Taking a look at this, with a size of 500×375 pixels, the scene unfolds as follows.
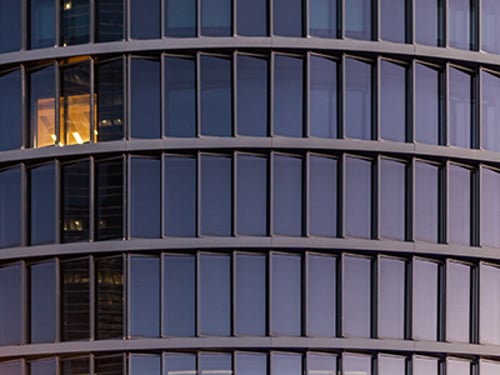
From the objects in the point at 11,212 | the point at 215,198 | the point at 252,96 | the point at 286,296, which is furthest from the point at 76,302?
the point at 252,96

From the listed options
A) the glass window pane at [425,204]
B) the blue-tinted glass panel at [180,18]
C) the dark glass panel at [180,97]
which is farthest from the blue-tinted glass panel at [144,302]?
the glass window pane at [425,204]

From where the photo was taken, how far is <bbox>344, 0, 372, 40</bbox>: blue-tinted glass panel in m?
36.3

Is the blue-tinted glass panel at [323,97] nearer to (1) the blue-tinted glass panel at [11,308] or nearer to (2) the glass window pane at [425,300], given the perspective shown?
(2) the glass window pane at [425,300]

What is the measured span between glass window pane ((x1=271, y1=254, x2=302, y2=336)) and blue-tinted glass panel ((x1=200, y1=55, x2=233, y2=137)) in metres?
3.57

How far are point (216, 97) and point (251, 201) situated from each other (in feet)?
9.22

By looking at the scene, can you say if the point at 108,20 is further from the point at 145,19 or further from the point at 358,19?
the point at 358,19

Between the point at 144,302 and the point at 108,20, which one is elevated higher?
the point at 108,20

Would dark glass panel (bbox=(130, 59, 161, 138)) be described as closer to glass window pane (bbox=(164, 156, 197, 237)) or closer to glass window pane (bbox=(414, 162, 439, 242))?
glass window pane (bbox=(164, 156, 197, 237))

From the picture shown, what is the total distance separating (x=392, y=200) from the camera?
36094 millimetres

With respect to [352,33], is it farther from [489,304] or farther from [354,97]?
[489,304]

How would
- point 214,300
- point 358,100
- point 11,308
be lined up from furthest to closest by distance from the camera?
point 358,100
point 11,308
point 214,300

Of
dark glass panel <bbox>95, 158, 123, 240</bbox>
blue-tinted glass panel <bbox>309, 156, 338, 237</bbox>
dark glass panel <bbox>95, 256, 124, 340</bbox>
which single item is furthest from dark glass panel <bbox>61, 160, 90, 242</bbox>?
blue-tinted glass panel <bbox>309, 156, 338, 237</bbox>

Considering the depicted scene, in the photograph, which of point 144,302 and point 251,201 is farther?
point 251,201

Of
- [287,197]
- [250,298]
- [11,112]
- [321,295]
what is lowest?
[250,298]
